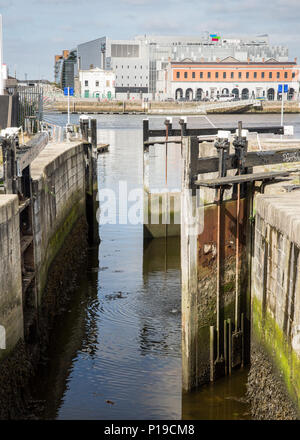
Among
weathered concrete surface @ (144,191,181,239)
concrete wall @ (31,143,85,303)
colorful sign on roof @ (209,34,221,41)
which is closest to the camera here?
concrete wall @ (31,143,85,303)

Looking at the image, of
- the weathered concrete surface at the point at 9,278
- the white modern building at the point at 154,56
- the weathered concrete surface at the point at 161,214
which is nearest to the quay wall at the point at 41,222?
the weathered concrete surface at the point at 9,278

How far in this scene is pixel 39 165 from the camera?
18.4 meters

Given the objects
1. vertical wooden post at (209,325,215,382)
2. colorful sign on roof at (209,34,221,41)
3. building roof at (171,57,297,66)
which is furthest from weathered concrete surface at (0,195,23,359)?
colorful sign on roof at (209,34,221,41)

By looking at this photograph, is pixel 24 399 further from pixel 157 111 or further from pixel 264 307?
pixel 157 111

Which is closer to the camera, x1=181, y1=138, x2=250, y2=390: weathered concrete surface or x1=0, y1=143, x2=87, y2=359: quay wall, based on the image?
x1=0, y1=143, x2=87, y2=359: quay wall

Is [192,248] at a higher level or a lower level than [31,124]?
lower

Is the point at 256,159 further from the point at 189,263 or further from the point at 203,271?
the point at 189,263

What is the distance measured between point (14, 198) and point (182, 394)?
16.5 ft

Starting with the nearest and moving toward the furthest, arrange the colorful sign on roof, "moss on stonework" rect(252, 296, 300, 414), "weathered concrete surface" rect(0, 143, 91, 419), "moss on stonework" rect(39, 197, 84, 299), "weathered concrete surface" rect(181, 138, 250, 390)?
"moss on stonework" rect(252, 296, 300, 414) → "weathered concrete surface" rect(0, 143, 91, 419) → "weathered concrete surface" rect(181, 138, 250, 390) → "moss on stonework" rect(39, 197, 84, 299) → the colorful sign on roof

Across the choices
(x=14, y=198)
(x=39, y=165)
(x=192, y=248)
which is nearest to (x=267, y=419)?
(x=192, y=248)

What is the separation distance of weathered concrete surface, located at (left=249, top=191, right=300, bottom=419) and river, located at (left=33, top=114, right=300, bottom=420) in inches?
46.2

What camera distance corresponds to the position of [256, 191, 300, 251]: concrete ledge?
10.2 m

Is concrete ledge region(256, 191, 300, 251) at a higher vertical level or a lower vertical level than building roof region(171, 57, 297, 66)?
lower

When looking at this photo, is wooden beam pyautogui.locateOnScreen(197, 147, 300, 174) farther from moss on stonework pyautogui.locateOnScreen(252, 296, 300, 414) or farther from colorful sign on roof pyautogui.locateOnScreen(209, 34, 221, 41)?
colorful sign on roof pyautogui.locateOnScreen(209, 34, 221, 41)
